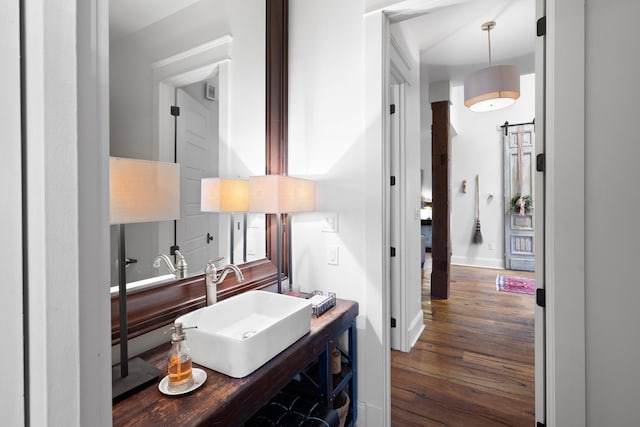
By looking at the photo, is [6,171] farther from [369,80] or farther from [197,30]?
[369,80]

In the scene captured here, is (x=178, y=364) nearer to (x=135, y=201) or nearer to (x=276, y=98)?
(x=135, y=201)

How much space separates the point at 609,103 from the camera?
50.1 inches

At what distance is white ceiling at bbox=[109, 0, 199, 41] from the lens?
1.14 metres

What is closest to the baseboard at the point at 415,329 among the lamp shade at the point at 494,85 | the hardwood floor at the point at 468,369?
the hardwood floor at the point at 468,369

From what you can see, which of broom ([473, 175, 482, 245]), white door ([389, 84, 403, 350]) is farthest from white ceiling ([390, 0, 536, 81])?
broom ([473, 175, 482, 245])

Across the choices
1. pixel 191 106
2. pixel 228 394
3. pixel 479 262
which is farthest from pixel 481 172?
pixel 228 394

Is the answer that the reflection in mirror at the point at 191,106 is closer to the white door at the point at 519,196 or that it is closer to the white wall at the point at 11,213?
the white wall at the point at 11,213

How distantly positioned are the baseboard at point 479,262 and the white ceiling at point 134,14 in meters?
6.21

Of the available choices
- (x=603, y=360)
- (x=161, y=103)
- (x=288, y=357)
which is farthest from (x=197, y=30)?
(x=603, y=360)

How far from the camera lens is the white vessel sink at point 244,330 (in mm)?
1044

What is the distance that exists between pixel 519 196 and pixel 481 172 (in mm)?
784

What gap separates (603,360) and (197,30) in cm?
226

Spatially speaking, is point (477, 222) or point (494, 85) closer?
point (494, 85)

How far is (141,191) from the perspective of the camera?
0.94 metres
